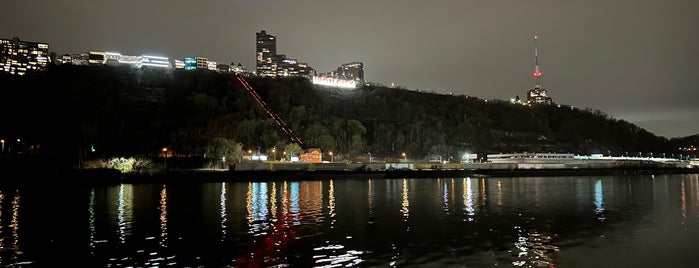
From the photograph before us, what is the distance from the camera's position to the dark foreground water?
59.7 feet

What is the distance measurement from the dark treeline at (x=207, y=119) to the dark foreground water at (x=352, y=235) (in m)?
68.5

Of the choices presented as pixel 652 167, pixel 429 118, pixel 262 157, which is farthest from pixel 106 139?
pixel 652 167

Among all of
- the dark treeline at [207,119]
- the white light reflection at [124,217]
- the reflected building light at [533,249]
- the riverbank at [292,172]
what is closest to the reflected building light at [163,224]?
the white light reflection at [124,217]

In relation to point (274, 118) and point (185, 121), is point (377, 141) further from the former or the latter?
point (185, 121)

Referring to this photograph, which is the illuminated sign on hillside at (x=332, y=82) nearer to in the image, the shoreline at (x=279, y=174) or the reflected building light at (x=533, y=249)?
the shoreline at (x=279, y=174)

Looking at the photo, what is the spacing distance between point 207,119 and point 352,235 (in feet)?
368

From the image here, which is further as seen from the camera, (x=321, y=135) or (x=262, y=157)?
(x=321, y=135)

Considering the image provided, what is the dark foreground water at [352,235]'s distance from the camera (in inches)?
717

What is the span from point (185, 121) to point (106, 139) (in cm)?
2336

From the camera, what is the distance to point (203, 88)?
158 m

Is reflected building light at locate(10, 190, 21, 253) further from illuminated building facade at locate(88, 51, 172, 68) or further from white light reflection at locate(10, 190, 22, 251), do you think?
illuminated building facade at locate(88, 51, 172, 68)

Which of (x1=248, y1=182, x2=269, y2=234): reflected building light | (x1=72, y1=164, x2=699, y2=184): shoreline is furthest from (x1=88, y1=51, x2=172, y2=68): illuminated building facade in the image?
(x1=248, y1=182, x2=269, y2=234): reflected building light

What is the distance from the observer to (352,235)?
78.1 feet

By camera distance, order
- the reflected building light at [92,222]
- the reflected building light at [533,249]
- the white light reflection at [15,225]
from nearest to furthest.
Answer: the reflected building light at [533,249] < the reflected building light at [92,222] < the white light reflection at [15,225]
